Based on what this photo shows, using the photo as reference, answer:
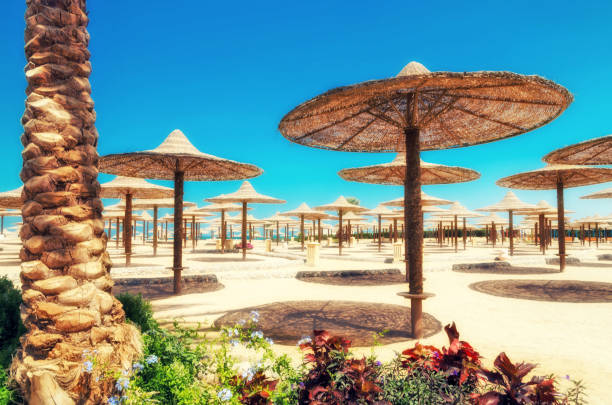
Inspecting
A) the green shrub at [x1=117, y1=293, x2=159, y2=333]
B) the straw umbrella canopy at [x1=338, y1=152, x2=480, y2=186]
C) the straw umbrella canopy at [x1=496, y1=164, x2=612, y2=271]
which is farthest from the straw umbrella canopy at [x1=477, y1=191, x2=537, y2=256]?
the green shrub at [x1=117, y1=293, x2=159, y2=333]

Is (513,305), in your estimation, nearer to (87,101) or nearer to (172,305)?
(172,305)

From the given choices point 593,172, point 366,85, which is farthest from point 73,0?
point 593,172

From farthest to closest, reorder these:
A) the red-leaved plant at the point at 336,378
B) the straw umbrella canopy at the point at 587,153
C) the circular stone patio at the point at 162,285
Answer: the circular stone patio at the point at 162,285 → the straw umbrella canopy at the point at 587,153 → the red-leaved plant at the point at 336,378

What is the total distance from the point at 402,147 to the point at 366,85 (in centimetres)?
357

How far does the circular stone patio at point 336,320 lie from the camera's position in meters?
5.07

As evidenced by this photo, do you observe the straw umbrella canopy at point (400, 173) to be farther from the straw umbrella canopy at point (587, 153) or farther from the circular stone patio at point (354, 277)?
the circular stone patio at point (354, 277)

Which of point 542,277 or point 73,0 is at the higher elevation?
point 73,0

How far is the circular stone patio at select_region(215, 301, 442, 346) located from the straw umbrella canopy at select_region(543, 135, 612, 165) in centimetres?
444

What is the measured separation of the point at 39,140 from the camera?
285 cm

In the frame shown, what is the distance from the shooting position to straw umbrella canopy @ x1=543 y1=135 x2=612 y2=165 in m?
7.14

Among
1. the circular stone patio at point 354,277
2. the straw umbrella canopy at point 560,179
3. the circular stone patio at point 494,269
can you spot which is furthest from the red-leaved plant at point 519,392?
the circular stone patio at point 494,269

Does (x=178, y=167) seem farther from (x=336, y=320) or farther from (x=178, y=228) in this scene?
(x=336, y=320)

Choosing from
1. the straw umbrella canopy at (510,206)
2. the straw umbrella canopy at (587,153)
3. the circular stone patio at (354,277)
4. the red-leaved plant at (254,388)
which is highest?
the straw umbrella canopy at (587,153)

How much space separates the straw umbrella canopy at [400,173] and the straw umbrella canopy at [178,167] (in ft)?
8.61
